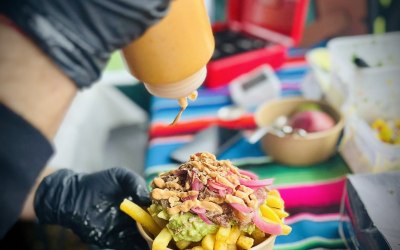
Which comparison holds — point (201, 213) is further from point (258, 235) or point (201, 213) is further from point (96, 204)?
point (96, 204)

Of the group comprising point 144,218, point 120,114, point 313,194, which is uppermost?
point 144,218

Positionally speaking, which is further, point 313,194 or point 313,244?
point 313,194

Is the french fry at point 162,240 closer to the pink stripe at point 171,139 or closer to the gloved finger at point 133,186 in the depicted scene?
the gloved finger at point 133,186

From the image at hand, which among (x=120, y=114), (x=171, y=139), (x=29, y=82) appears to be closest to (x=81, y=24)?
(x=29, y=82)

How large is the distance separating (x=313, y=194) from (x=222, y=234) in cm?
58

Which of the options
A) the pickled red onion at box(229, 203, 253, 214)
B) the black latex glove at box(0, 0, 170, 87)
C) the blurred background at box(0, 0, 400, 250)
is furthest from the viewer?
the blurred background at box(0, 0, 400, 250)

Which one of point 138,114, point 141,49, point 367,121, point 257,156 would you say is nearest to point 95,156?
point 138,114

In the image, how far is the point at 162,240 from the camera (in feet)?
2.80

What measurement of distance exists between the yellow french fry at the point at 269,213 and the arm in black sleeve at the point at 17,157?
46 cm

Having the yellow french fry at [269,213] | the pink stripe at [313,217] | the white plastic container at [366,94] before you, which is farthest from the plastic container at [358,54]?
the yellow french fry at [269,213]

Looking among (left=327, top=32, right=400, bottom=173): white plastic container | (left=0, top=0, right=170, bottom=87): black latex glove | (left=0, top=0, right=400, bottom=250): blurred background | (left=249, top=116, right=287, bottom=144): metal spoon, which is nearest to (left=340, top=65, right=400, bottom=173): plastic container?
(left=327, top=32, right=400, bottom=173): white plastic container

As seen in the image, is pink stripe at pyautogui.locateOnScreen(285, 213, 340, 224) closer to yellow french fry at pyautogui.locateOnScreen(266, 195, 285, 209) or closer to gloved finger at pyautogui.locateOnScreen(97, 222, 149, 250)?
yellow french fry at pyautogui.locateOnScreen(266, 195, 285, 209)

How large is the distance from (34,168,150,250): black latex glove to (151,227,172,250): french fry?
221 mm

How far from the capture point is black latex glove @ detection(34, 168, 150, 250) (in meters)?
1.12
